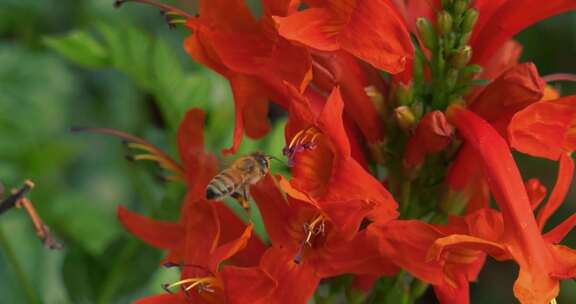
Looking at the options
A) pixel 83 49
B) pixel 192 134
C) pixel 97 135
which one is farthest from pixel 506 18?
pixel 97 135

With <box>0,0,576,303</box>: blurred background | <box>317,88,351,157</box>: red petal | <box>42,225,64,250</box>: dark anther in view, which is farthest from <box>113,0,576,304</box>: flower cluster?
<box>0,0,576,303</box>: blurred background

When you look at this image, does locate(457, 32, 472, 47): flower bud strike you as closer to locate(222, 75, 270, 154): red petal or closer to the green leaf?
locate(222, 75, 270, 154): red petal

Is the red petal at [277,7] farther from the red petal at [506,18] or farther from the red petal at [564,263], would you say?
the red petal at [564,263]

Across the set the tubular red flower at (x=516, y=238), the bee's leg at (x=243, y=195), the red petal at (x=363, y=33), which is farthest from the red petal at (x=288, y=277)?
the red petal at (x=363, y=33)

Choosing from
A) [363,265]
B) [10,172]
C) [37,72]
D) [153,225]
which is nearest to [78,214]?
[10,172]

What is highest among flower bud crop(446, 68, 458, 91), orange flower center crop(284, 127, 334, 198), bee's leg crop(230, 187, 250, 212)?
flower bud crop(446, 68, 458, 91)

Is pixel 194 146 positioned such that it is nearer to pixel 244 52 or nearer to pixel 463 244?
pixel 244 52

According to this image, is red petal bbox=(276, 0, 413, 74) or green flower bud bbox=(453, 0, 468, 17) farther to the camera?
green flower bud bbox=(453, 0, 468, 17)

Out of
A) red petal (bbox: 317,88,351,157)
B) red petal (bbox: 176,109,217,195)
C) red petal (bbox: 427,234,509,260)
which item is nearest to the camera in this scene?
red petal (bbox: 427,234,509,260)
